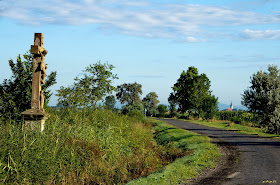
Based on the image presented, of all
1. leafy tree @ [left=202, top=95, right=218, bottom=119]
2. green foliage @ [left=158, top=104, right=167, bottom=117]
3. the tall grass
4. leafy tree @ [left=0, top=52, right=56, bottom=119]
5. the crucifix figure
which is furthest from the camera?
green foliage @ [left=158, top=104, right=167, bottom=117]

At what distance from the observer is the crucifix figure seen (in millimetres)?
13367

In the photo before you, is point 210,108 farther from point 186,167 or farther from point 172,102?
point 186,167

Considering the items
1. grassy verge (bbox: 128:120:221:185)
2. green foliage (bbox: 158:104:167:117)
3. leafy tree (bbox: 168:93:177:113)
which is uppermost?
leafy tree (bbox: 168:93:177:113)

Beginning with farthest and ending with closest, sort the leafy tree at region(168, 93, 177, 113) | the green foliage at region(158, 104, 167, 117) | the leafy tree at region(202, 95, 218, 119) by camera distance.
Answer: the green foliage at region(158, 104, 167, 117)
the leafy tree at region(168, 93, 177, 113)
the leafy tree at region(202, 95, 218, 119)

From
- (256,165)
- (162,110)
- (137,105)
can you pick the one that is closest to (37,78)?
(256,165)

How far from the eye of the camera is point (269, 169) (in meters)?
12.0

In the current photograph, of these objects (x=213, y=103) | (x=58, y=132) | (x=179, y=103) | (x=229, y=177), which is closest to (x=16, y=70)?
(x=58, y=132)

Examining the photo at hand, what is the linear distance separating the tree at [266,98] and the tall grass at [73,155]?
44.1 ft

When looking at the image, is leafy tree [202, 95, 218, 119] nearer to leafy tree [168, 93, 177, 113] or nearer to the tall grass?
leafy tree [168, 93, 177, 113]

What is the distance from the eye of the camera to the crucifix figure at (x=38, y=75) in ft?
43.9

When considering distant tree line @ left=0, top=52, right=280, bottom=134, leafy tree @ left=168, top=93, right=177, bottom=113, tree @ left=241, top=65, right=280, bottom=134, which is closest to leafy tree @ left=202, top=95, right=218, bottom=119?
distant tree line @ left=0, top=52, right=280, bottom=134

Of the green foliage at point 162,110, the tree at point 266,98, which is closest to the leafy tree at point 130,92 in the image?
the green foliage at point 162,110

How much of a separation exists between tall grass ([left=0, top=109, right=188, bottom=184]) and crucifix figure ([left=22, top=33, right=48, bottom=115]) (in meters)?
0.98

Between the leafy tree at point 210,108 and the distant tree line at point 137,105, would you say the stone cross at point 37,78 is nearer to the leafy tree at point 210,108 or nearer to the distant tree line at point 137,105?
the distant tree line at point 137,105
